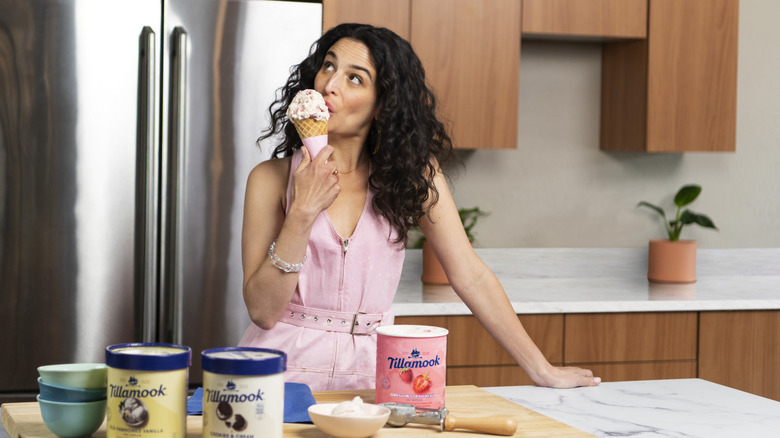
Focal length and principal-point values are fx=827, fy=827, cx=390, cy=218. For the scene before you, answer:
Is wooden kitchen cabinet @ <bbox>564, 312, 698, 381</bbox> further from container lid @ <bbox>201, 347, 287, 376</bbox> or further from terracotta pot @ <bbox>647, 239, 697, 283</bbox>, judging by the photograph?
container lid @ <bbox>201, 347, 287, 376</bbox>

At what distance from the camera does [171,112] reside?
2363 millimetres

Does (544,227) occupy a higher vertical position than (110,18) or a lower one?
lower

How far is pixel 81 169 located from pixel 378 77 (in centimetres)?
112

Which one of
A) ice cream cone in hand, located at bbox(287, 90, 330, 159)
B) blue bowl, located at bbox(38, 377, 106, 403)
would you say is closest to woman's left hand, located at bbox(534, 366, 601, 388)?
ice cream cone in hand, located at bbox(287, 90, 330, 159)

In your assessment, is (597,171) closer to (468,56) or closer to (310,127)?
(468,56)

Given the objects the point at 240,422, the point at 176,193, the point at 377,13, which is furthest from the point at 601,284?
the point at 240,422

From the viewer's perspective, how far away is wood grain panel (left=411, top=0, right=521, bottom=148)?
2789mm

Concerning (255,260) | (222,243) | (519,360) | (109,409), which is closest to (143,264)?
(222,243)

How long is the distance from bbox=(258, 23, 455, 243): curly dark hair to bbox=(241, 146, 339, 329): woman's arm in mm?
173

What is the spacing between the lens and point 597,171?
336 centimetres

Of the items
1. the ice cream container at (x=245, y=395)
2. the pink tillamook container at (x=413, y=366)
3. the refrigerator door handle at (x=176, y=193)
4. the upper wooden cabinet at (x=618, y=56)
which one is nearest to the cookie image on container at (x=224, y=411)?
the ice cream container at (x=245, y=395)

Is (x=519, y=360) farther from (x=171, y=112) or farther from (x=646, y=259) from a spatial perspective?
(x=646, y=259)

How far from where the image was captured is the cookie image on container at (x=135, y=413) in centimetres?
87

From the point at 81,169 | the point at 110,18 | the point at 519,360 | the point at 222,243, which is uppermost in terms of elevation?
the point at 110,18
